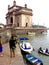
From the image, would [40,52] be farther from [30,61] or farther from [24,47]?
[30,61]

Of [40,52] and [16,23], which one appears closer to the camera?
[40,52]

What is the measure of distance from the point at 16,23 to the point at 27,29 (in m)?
12.8

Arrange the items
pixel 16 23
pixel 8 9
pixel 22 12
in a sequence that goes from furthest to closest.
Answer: pixel 8 9 < pixel 16 23 < pixel 22 12

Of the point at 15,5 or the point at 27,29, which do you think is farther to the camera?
the point at 15,5

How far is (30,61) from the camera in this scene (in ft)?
54.9

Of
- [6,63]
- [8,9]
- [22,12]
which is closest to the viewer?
[6,63]

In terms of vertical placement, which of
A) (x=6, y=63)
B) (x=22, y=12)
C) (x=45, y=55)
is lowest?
(x=45, y=55)

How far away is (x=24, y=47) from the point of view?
24.1m

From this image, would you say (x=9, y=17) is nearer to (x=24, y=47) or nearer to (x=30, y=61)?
(x=24, y=47)

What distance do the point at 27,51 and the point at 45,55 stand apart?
2.41m

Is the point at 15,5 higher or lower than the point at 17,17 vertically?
higher

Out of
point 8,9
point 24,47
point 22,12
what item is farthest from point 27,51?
point 8,9

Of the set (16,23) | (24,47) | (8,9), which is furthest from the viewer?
(8,9)

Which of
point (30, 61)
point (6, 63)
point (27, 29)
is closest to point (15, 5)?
point (27, 29)
